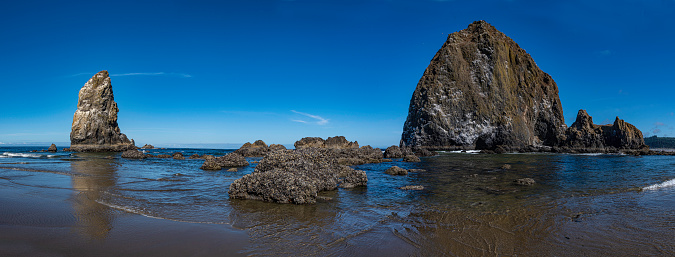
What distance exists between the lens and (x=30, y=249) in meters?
4.24

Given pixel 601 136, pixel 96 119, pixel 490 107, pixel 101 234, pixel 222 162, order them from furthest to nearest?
1. pixel 490 107
2. pixel 601 136
3. pixel 96 119
4. pixel 222 162
5. pixel 101 234

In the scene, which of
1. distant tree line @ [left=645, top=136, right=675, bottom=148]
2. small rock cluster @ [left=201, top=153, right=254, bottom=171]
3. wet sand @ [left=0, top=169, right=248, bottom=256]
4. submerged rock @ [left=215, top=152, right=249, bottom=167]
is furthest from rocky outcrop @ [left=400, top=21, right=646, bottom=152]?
wet sand @ [left=0, top=169, right=248, bottom=256]

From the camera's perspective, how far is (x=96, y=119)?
58688 millimetres

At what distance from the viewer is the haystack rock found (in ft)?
231

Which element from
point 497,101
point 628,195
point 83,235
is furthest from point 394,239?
point 497,101

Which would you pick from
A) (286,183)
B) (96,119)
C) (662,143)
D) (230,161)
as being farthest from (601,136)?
(96,119)

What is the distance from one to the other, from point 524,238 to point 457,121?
7063cm

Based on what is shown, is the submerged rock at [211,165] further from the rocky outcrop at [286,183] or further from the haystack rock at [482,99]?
the haystack rock at [482,99]

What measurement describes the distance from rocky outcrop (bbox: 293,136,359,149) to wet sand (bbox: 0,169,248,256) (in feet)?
163

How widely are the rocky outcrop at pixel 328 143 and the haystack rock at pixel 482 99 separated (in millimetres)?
20134

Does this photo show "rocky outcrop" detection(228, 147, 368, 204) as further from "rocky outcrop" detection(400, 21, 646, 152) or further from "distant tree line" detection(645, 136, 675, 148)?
"distant tree line" detection(645, 136, 675, 148)

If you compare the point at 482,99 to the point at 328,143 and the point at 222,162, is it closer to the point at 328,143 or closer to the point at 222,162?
the point at 328,143

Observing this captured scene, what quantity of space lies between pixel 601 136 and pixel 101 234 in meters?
88.7

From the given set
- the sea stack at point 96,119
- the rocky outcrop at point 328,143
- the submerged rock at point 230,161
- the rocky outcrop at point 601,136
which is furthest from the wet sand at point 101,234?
the rocky outcrop at point 601,136
